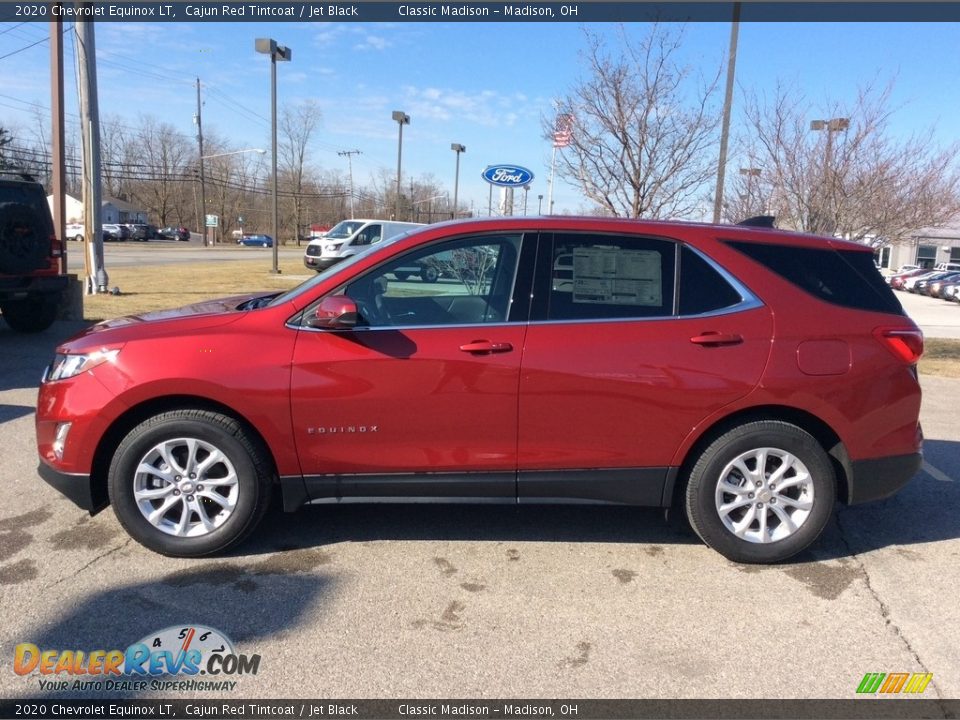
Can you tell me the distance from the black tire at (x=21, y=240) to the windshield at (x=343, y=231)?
19.2 metres

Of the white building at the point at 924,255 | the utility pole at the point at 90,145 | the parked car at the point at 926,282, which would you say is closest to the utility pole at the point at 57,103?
the utility pole at the point at 90,145

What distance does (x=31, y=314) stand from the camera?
10359mm

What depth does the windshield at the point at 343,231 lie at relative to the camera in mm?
28969

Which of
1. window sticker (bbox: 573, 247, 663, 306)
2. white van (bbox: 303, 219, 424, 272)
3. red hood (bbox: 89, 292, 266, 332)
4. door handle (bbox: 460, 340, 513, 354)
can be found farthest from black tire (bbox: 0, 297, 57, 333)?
white van (bbox: 303, 219, 424, 272)

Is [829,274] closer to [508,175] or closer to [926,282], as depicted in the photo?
[508,175]

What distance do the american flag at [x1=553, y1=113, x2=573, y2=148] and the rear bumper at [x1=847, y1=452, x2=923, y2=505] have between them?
7.35 m

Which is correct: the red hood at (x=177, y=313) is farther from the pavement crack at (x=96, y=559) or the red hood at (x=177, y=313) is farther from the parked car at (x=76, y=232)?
the parked car at (x=76, y=232)

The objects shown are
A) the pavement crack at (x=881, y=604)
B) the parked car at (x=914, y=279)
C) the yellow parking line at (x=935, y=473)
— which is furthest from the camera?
the parked car at (x=914, y=279)

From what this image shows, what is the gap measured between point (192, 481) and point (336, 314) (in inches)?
44.0

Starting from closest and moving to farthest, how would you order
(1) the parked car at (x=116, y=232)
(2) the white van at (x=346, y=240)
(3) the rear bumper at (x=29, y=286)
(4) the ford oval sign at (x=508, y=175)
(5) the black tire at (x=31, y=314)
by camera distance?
(3) the rear bumper at (x=29, y=286)
(5) the black tire at (x=31, y=314)
(4) the ford oval sign at (x=508, y=175)
(2) the white van at (x=346, y=240)
(1) the parked car at (x=116, y=232)

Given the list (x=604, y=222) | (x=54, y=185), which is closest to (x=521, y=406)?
(x=604, y=222)

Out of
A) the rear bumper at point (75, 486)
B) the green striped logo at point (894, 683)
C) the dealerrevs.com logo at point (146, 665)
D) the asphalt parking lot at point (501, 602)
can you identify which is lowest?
the dealerrevs.com logo at point (146, 665)

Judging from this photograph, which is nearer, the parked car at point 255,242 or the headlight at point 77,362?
the headlight at point 77,362

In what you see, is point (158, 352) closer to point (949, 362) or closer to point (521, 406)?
point (521, 406)
